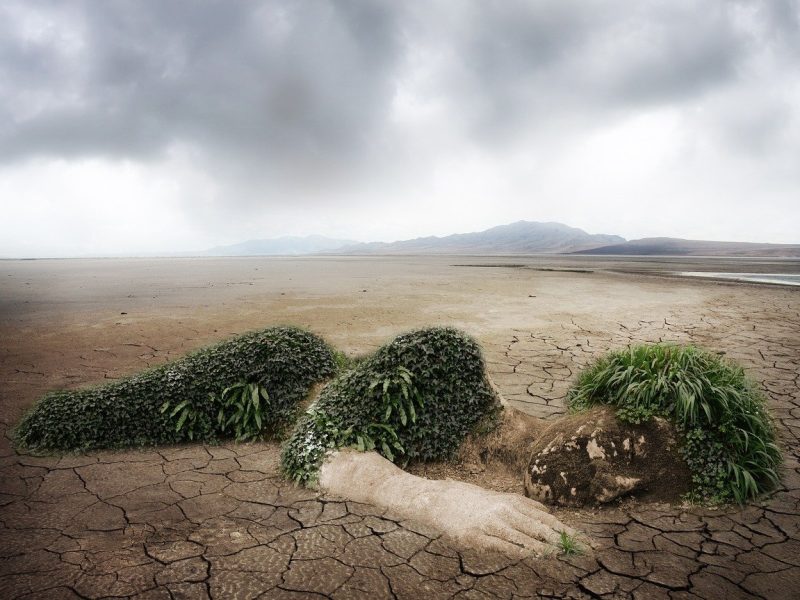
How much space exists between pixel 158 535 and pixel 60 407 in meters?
2.80

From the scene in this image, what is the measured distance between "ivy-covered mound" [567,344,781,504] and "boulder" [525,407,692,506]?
12 cm

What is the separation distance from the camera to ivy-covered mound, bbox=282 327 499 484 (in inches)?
186

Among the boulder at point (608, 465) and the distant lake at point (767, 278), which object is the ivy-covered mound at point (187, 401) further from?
the distant lake at point (767, 278)

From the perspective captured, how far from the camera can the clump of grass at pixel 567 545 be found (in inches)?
128

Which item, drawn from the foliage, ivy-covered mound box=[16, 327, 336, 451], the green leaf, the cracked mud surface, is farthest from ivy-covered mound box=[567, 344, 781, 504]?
the green leaf

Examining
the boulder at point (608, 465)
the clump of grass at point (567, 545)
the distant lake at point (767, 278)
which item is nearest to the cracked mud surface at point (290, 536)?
the clump of grass at point (567, 545)

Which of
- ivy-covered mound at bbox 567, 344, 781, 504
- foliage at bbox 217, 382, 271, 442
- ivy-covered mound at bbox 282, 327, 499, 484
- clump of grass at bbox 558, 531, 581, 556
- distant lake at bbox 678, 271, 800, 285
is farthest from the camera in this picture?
distant lake at bbox 678, 271, 800, 285

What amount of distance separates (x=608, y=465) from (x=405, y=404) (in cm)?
209

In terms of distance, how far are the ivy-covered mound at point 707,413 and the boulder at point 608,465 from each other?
119 millimetres

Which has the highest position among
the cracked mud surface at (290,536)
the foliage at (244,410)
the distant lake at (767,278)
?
the distant lake at (767,278)

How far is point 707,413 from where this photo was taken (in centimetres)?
424

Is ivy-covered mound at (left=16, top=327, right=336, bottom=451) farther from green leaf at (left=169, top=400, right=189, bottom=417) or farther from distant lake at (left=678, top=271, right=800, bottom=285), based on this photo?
distant lake at (left=678, top=271, right=800, bottom=285)

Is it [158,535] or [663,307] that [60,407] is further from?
[663,307]

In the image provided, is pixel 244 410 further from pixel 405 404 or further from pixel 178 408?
pixel 405 404
